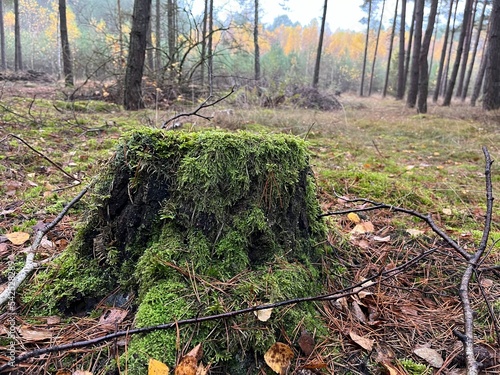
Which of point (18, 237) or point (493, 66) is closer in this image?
point (18, 237)

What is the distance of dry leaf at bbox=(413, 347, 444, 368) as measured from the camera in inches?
50.8

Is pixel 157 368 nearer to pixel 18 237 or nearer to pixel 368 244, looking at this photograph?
pixel 18 237

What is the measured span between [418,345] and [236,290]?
85cm

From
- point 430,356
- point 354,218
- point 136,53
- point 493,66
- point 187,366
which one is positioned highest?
point 493,66

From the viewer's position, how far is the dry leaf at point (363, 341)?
1309mm

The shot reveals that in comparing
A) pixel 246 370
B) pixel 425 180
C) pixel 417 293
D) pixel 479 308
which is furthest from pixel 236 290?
pixel 425 180

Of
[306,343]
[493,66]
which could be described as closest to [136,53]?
[306,343]

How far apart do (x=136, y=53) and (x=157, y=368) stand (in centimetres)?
690

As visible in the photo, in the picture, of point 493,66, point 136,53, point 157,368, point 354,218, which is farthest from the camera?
point 493,66

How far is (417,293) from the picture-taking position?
1.75 metres

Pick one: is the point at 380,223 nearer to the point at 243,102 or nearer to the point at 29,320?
the point at 29,320

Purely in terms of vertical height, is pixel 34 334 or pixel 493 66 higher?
pixel 493 66

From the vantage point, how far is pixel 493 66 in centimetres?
848

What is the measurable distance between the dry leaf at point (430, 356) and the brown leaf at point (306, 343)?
47 centimetres
